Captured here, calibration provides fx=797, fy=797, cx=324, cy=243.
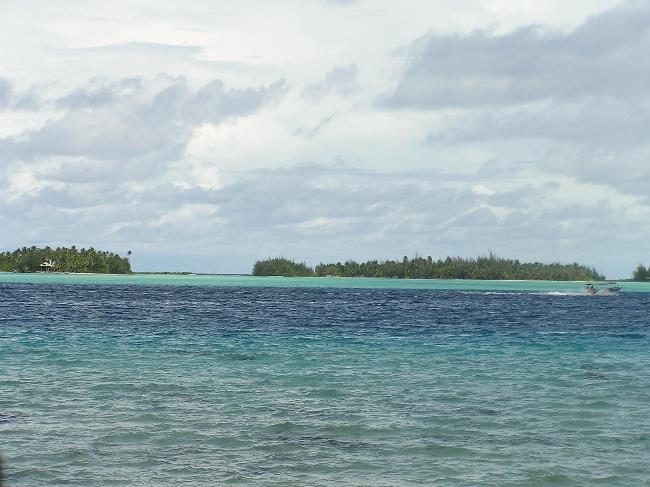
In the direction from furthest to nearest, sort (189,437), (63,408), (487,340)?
(487,340)
(63,408)
(189,437)

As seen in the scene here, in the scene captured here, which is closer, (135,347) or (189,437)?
(189,437)

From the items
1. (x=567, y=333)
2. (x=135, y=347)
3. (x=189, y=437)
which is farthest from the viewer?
(x=567, y=333)

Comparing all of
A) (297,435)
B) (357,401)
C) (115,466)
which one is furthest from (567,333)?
(115,466)

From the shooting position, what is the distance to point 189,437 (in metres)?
25.5

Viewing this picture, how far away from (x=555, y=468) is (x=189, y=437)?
36.8ft

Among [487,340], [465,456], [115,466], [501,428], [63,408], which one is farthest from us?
[487,340]

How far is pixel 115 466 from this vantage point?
72.1 ft

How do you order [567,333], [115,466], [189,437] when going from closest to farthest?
[115,466], [189,437], [567,333]

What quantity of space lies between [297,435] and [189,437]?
3461 millimetres

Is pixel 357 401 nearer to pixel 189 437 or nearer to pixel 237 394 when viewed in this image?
pixel 237 394

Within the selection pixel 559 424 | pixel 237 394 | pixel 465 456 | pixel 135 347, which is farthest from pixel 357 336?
pixel 465 456

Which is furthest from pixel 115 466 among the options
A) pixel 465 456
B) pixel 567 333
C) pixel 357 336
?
pixel 567 333

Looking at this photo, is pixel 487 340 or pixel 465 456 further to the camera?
pixel 487 340

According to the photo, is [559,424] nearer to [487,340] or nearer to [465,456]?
[465,456]
